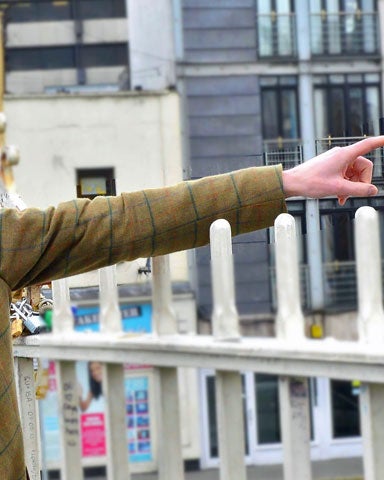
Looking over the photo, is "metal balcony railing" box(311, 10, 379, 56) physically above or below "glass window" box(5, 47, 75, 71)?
below

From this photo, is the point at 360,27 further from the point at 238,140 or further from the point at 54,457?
the point at 54,457

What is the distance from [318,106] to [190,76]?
0.71 m

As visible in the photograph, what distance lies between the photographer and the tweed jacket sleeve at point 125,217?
910 millimetres

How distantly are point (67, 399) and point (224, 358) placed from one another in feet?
0.86

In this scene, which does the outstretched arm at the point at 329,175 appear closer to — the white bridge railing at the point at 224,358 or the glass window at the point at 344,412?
the white bridge railing at the point at 224,358

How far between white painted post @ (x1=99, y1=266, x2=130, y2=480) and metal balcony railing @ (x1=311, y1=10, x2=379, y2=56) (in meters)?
4.66

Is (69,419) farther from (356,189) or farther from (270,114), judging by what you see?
(270,114)

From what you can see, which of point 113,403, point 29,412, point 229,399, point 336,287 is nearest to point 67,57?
point 336,287

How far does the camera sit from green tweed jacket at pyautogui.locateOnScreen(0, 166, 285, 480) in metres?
0.91

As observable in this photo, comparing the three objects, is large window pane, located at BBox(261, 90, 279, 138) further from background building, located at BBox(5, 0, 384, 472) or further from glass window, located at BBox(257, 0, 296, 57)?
glass window, located at BBox(257, 0, 296, 57)

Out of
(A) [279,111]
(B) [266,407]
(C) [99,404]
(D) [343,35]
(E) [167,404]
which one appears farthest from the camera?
(A) [279,111]

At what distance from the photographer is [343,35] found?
582 cm

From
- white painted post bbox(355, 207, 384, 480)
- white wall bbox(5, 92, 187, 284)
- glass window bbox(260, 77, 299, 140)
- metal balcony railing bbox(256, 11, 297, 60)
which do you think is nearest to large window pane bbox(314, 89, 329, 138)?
glass window bbox(260, 77, 299, 140)

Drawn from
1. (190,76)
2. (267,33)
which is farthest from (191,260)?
(190,76)
